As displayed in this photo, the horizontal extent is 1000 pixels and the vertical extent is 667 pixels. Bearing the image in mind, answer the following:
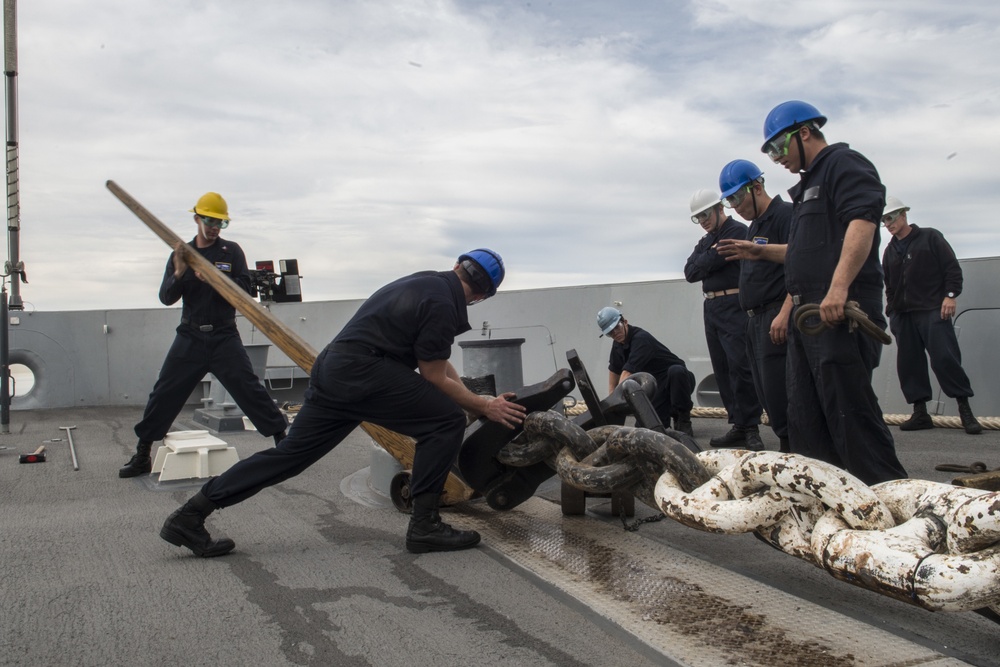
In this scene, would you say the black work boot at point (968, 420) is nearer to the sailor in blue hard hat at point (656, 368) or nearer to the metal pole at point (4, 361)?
the sailor in blue hard hat at point (656, 368)

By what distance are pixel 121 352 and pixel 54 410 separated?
41.1 inches

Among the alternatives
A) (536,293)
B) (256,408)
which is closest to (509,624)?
(256,408)

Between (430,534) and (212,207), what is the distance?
105 inches

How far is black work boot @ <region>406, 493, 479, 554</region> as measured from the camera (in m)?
2.93

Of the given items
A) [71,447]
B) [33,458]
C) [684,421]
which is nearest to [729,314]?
[684,421]

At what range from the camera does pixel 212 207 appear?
15.7ft

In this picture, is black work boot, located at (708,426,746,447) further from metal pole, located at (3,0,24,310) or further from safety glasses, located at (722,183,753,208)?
metal pole, located at (3,0,24,310)

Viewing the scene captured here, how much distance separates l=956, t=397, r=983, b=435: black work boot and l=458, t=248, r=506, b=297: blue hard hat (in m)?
3.91

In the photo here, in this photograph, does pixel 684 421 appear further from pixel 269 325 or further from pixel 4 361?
pixel 4 361

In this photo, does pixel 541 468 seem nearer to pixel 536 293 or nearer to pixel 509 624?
pixel 509 624

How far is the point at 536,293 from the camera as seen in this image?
29.1ft

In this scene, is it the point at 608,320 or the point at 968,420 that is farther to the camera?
the point at 608,320

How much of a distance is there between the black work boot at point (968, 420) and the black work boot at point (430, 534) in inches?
156

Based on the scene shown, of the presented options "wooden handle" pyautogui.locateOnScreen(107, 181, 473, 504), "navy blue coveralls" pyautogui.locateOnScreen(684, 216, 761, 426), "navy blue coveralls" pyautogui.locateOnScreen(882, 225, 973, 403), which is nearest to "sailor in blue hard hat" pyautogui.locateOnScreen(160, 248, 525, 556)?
"wooden handle" pyautogui.locateOnScreen(107, 181, 473, 504)
